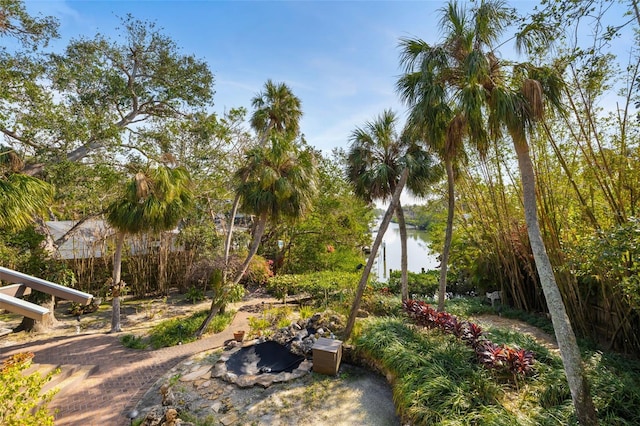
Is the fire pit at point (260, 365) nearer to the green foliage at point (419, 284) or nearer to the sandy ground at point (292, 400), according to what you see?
the sandy ground at point (292, 400)

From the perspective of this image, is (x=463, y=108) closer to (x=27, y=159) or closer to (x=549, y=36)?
(x=549, y=36)

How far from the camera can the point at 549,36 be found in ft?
13.2

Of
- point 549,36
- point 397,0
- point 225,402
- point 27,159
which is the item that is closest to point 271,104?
point 397,0

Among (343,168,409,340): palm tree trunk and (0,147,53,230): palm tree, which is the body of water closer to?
(343,168,409,340): palm tree trunk

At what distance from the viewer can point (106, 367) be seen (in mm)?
5832

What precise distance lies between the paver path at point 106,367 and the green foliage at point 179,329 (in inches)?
8.5

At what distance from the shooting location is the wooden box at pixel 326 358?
5293mm

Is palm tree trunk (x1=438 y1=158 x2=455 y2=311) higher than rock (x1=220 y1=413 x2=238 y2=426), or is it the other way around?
palm tree trunk (x1=438 y1=158 x2=455 y2=311)

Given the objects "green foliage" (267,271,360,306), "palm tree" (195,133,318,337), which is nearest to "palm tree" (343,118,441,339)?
"palm tree" (195,133,318,337)

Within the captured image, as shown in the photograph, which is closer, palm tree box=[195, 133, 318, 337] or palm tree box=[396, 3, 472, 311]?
palm tree box=[396, 3, 472, 311]

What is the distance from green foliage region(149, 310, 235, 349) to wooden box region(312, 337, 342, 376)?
12.0 feet

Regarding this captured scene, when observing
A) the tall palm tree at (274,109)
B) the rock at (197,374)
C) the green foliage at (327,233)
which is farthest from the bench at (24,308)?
the green foliage at (327,233)

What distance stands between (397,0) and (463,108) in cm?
338

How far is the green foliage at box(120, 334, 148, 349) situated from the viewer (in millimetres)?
6766
